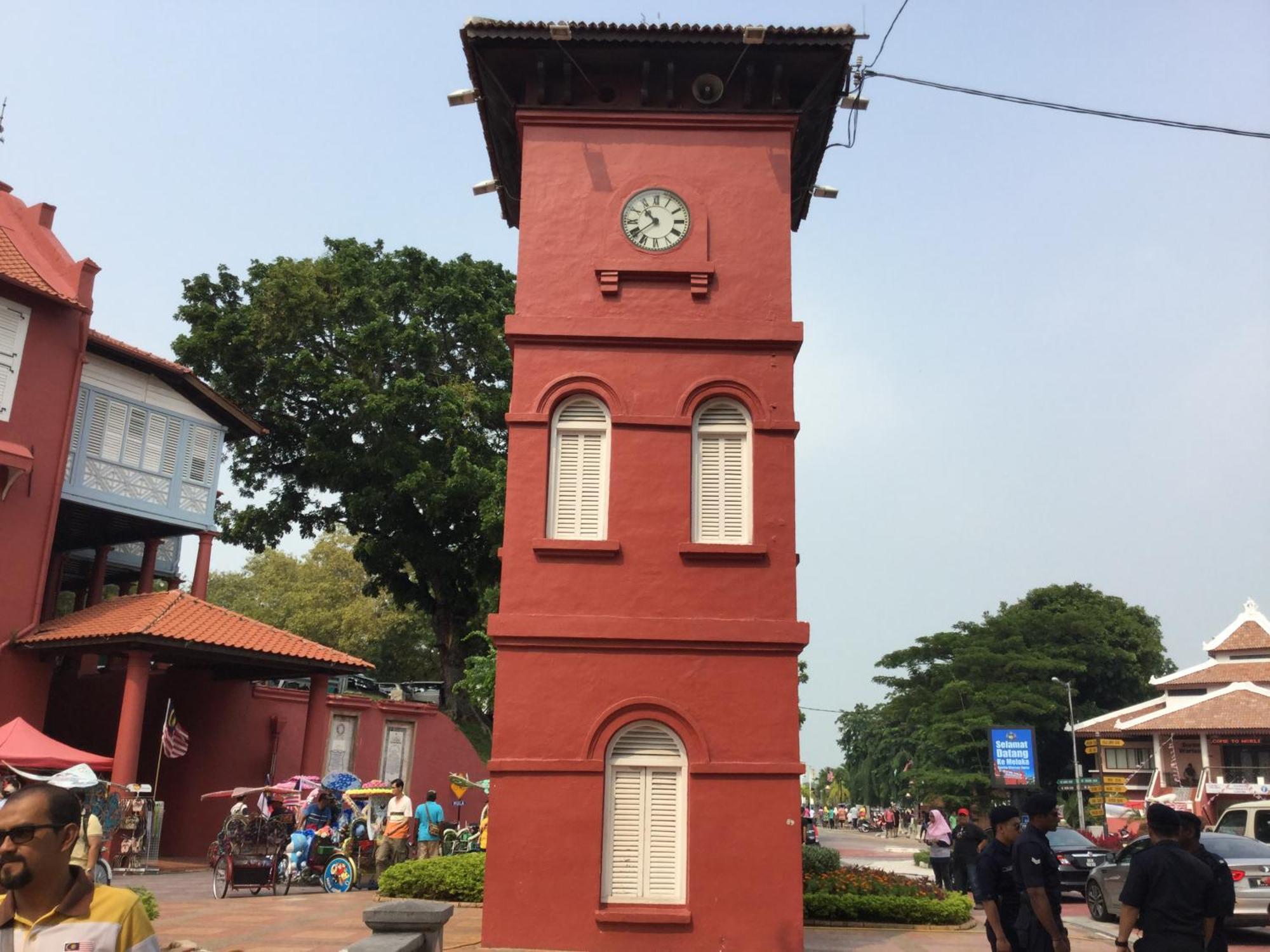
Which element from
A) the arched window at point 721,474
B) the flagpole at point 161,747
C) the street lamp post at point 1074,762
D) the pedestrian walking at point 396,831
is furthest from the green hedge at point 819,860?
the street lamp post at point 1074,762

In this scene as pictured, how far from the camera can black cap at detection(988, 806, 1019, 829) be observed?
7750mm

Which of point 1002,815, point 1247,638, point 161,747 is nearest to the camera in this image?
point 1002,815

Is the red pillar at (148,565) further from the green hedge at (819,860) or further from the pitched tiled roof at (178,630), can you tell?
the green hedge at (819,860)

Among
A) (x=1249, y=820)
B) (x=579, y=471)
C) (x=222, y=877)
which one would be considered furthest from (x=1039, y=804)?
(x=222, y=877)

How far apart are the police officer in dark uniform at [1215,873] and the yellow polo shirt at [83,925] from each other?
19.7ft

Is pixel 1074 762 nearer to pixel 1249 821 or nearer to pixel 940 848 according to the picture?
pixel 940 848

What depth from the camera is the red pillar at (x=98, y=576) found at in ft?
84.8

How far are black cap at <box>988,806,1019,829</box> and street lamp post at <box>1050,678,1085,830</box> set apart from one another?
128ft

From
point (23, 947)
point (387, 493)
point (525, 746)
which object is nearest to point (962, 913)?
point (525, 746)

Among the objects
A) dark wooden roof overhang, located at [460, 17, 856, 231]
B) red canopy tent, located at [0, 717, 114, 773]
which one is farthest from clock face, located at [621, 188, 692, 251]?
red canopy tent, located at [0, 717, 114, 773]

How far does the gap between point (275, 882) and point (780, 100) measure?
42.8 feet

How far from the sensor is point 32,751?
666 inches

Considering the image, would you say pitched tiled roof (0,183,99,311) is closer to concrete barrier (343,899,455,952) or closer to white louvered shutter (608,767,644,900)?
white louvered shutter (608,767,644,900)

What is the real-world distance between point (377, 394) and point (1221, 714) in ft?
112
